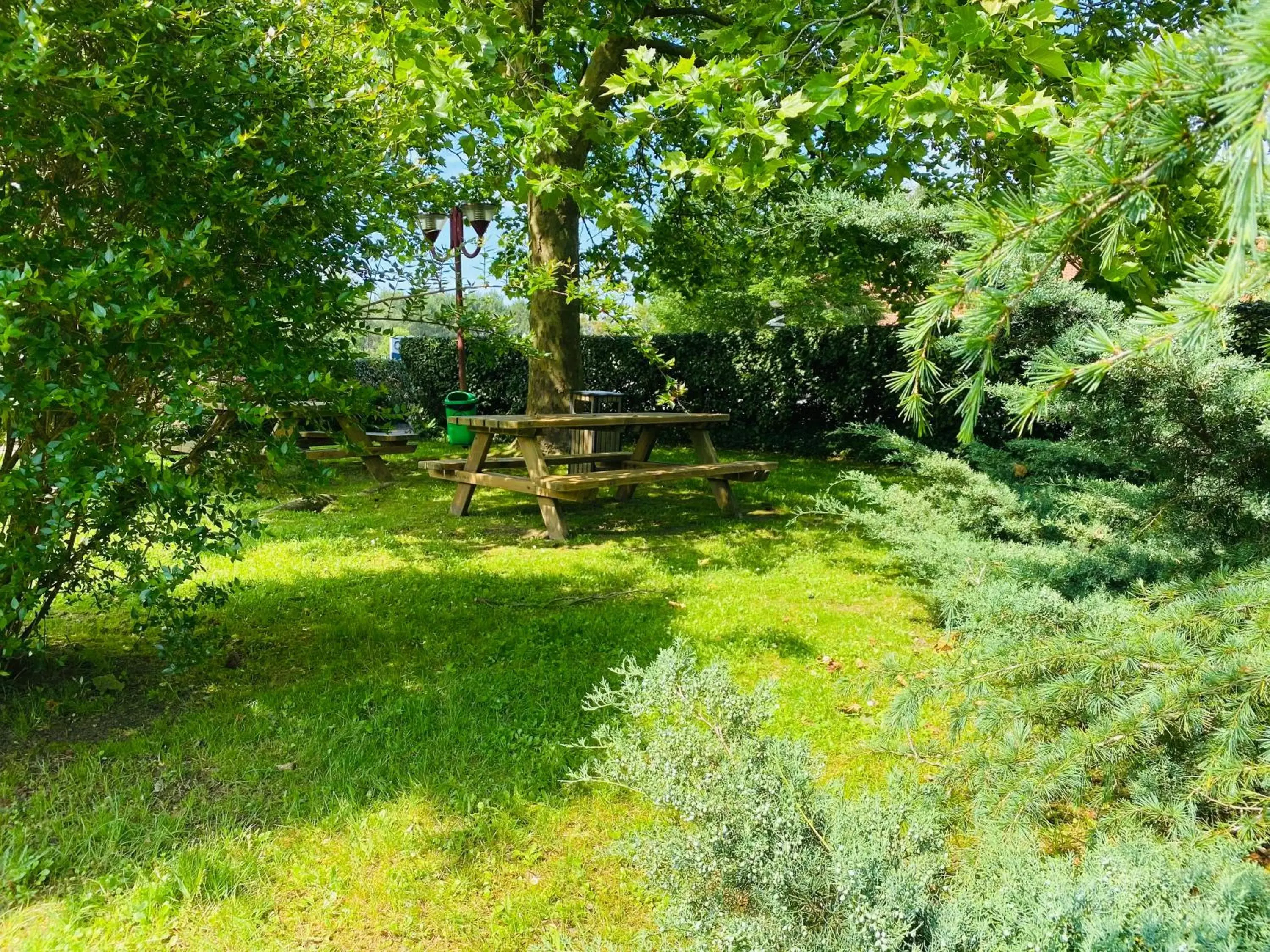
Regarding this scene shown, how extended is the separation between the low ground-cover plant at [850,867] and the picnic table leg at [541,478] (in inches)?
180

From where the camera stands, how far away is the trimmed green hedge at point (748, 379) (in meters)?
12.1

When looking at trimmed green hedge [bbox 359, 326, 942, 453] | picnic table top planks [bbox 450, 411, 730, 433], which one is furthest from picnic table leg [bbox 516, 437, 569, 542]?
trimmed green hedge [bbox 359, 326, 942, 453]

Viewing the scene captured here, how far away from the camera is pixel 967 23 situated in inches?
132

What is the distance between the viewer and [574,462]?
8.00 m

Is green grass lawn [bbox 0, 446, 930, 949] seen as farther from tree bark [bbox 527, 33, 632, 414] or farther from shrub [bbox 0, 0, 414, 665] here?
tree bark [bbox 527, 33, 632, 414]

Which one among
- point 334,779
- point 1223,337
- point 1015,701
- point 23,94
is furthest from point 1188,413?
point 23,94

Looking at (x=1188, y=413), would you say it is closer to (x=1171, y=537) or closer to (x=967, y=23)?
(x=1171, y=537)

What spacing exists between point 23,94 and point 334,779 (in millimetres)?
2484

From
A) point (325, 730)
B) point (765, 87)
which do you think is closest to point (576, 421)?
point (765, 87)

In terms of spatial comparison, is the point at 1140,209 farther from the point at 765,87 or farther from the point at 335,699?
the point at 335,699

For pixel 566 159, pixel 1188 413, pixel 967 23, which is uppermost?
pixel 566 159

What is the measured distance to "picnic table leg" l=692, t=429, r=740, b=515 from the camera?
25.5ft

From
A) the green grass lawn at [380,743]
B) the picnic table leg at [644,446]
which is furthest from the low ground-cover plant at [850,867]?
the picnic table leg at [644,446]

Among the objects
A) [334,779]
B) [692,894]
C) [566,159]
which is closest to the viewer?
[692,894]
